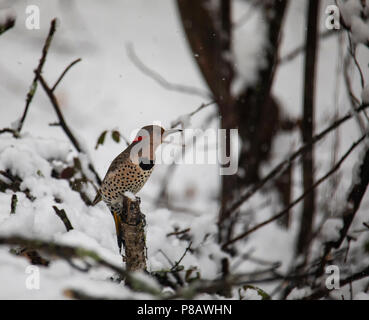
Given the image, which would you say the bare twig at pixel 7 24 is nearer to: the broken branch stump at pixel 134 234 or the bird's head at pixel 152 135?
the bird's head at pixel 152 135

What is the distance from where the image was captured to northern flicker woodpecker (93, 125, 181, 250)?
1.85 m

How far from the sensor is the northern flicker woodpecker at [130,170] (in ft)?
6.06

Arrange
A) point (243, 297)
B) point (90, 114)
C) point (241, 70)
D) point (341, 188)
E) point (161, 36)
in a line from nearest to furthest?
point (243, 297)
point (341, 188)
point (241, 70)
point (161, 36)
point (90, 114)

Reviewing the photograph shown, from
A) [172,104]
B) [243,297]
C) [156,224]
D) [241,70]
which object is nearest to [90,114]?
[172,104]

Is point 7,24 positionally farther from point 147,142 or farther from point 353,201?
point 353,201

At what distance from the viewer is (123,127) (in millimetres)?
5613

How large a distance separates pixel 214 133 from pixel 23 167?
6.24 ft

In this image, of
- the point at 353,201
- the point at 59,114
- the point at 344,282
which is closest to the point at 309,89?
the point at 353,201

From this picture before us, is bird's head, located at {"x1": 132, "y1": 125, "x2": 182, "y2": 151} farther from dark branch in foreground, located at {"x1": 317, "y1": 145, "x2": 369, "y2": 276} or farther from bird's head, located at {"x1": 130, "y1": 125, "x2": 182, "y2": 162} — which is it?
dark branch in foreground, located at {"x1": 317, "y1": 145, "x2": 369, "y2": 276}

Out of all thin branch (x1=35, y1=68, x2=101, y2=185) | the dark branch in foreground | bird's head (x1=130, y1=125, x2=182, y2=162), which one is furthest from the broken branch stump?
the dark branch in foreground

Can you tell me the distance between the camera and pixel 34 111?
7918mm

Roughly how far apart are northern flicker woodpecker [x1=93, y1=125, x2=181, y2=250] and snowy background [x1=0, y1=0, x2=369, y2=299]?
0.80ft

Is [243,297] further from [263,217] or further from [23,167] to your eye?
[263,217]

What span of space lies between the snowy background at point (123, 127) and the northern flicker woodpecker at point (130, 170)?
0.80 feet
